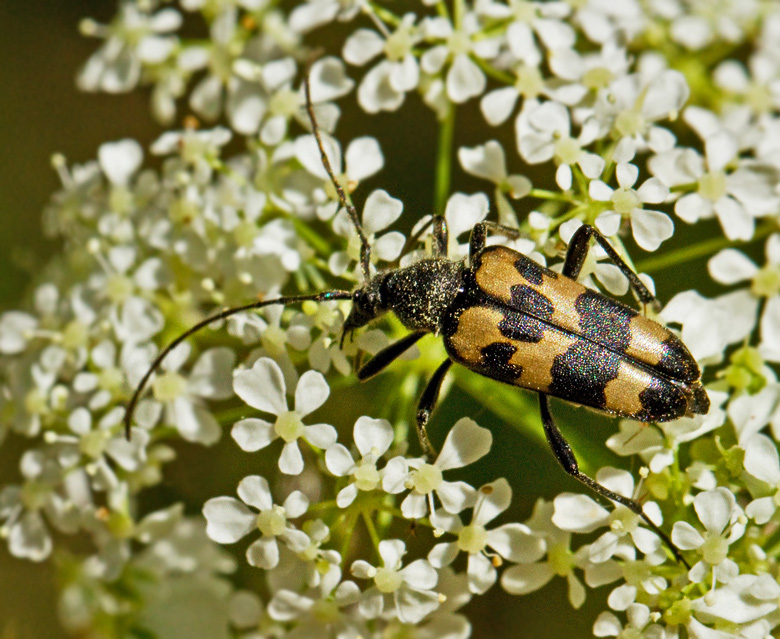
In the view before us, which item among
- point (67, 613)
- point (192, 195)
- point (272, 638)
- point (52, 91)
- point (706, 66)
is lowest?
point (67, 613)

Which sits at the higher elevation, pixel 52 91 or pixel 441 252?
pixel 441 252

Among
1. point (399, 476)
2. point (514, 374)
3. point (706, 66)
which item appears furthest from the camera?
point (706, 66)

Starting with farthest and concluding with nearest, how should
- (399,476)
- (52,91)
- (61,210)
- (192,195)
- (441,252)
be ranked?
(52,91) → (61,210) → (192,195) → (441,252) → (399,476)

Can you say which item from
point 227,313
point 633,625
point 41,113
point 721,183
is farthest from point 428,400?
point 41,113

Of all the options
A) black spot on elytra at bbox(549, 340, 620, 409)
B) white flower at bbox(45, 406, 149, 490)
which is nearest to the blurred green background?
white flower at bbox(45, 406, 149, 490)

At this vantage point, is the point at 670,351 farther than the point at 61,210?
No

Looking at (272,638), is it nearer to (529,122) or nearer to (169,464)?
(169,464)

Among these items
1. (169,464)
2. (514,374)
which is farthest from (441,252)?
(169,464)
